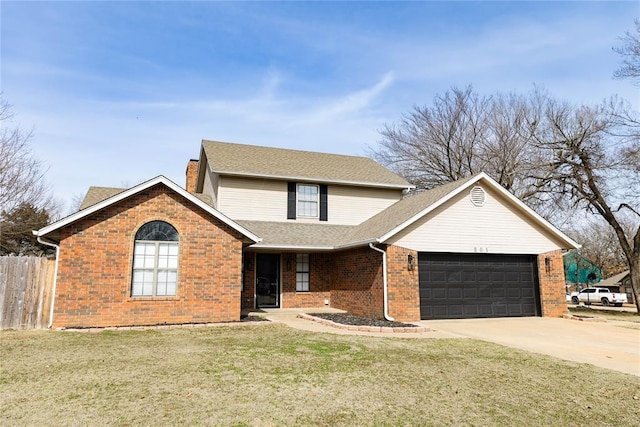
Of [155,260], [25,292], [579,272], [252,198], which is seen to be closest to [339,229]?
[252,198]

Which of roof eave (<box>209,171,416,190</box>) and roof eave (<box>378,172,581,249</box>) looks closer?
roof eave (<box>378,172,581,249</box>)

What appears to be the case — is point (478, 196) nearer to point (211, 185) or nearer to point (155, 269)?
point (155, 269)

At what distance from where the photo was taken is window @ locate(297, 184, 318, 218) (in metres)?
18.4

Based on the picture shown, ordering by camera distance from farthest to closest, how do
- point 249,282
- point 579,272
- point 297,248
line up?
point 579,272
point 249,282
point 297,248

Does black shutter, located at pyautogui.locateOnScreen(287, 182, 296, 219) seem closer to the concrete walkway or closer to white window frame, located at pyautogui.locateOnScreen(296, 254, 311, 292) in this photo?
white window frame, located at pyautogui.locateOnScreen(296, 254, 311, 292)

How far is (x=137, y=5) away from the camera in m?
10.6

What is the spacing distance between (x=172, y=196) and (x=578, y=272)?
6290 cm

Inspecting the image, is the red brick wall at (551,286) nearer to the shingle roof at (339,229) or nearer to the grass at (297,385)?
the shingle roof at (339,229)

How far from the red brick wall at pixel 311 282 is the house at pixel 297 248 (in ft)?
0.19

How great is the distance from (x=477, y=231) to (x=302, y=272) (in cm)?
719

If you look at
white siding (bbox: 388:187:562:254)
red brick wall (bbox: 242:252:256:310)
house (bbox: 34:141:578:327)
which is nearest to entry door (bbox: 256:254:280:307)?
house (bbox: 34:141:578:327)

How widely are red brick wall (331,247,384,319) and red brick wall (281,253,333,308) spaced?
355mm

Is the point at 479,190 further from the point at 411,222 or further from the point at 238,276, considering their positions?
the point at 238,276

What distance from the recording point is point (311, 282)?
17.5m
